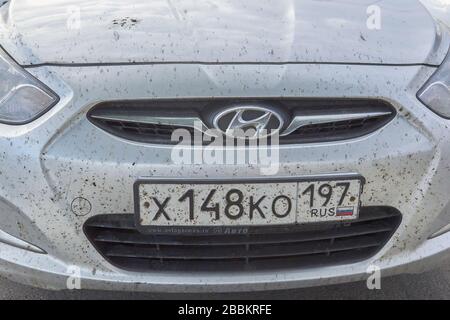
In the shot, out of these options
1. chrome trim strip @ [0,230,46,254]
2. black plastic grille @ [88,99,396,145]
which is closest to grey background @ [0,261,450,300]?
chrome trim strip @ [0,230,46,254]

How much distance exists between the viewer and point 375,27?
204 cm

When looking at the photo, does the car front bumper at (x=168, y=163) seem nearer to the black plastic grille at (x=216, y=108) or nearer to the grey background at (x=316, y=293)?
the black plastic grille at (x=216, y=108)

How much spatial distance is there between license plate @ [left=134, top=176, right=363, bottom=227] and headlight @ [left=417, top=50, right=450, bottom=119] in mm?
344

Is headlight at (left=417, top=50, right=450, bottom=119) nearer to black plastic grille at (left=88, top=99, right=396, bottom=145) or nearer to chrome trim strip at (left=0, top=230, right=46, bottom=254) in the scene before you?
black plastic grille at (left=88, top=99, right=396, bottom=145)

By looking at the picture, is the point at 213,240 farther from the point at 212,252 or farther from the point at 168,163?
the point at 168,163

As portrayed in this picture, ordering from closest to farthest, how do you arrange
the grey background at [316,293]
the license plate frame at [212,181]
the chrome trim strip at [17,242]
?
the license plate frame at [212,181] → the chrome trim strip at [17,242] → the grey background at [316,293]

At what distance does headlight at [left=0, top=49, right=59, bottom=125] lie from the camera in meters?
1.72

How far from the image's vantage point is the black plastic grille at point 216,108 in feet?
5.62

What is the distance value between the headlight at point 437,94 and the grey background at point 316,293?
0.83 meters

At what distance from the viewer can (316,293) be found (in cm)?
230

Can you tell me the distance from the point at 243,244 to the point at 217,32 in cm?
68

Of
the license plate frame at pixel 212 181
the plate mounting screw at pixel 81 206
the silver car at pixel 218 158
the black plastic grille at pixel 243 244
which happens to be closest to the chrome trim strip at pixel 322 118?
the silver car at pixel 218 158
